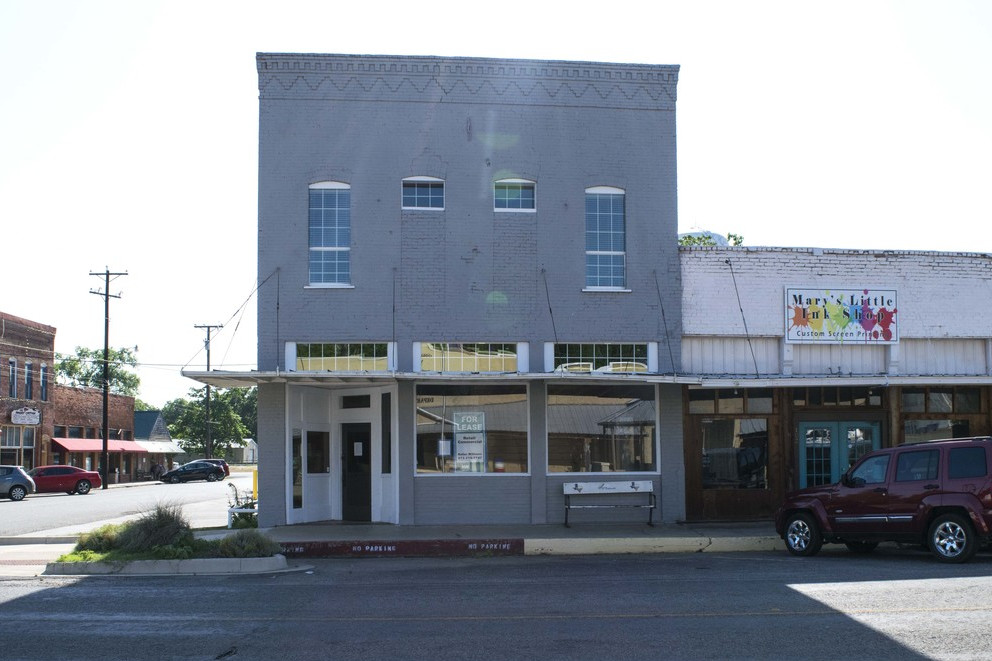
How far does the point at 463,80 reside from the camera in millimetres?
20344

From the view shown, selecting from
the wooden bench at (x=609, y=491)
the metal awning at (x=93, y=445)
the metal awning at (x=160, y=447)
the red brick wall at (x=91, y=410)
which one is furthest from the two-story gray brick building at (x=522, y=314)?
the metal awning at (x=160, y=447)

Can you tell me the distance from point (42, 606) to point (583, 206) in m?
12.7

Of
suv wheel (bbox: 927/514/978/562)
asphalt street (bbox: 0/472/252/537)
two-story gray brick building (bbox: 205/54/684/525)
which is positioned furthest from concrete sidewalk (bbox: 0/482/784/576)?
suv wheel (bbox: 927/514/978/562)

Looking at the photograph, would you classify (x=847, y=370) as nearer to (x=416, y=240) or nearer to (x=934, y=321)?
(x=934, y=321)

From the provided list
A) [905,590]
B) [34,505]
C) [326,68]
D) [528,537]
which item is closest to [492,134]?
[326,68]

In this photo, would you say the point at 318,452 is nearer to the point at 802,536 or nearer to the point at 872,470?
the point at 802,536

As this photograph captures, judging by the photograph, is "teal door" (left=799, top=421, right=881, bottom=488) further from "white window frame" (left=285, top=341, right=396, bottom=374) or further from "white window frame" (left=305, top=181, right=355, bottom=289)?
"white window frame" (left=305, top=181, right=355, bottom=289)

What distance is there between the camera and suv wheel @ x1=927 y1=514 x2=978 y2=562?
47.1 ft

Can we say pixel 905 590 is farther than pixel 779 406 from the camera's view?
No

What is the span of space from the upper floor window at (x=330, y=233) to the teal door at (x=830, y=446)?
10.2 metres

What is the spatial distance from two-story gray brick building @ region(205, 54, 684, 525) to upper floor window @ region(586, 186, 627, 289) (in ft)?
0.15

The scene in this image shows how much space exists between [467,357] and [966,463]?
30.5 ft

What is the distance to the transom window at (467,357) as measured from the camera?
19.9m

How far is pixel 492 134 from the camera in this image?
2038cm
